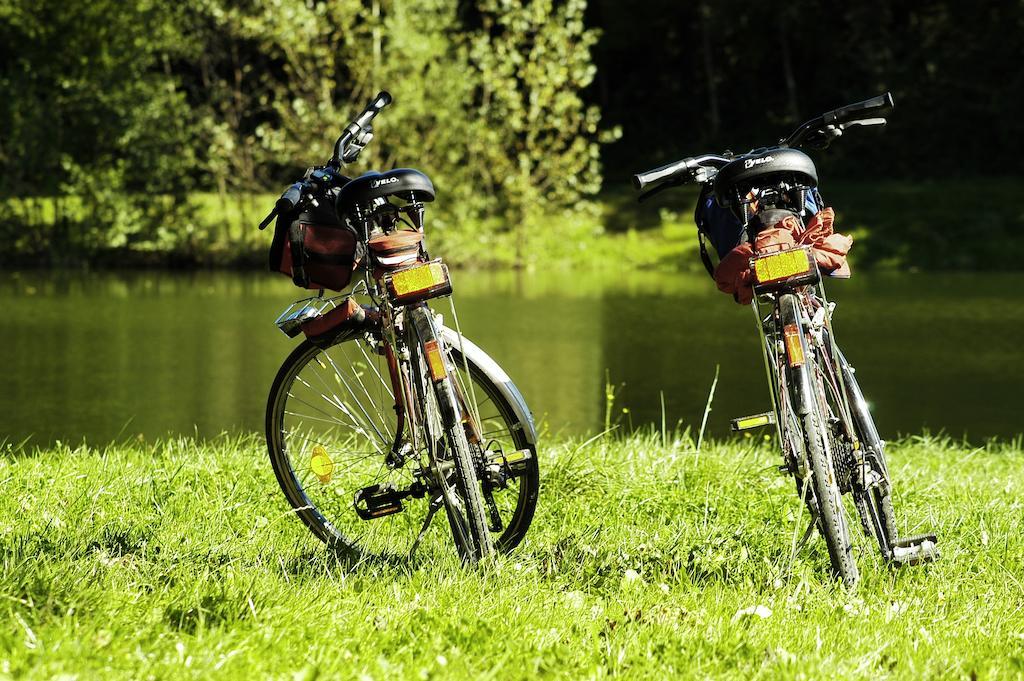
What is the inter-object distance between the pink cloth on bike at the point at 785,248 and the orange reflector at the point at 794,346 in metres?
0.16

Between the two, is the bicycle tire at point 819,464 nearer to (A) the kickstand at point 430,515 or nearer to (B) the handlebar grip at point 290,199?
(A) the kickstand at point 430,515

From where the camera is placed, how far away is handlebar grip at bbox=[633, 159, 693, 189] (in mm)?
3971

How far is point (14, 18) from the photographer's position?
21.4 metres

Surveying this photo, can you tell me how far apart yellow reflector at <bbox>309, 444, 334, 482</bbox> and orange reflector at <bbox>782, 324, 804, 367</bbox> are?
1.70 metres

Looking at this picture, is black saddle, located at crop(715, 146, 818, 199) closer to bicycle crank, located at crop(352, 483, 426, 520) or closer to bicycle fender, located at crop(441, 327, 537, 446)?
bicycle fender, located at crop(441, 327, 537, 446)

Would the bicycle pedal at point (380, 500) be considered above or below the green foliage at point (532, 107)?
below

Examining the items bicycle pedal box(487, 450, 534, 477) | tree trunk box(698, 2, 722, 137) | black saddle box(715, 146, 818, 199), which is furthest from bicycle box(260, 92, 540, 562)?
tree trunk box(698, 2, 722, 137)

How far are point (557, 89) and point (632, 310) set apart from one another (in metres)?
10.1

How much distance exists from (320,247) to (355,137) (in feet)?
1.59

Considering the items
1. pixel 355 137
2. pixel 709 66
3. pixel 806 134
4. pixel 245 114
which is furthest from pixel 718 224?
pixel 709 66

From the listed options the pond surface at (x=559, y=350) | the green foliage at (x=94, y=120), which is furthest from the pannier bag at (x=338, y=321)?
the green foliage at (x=94, y=120)

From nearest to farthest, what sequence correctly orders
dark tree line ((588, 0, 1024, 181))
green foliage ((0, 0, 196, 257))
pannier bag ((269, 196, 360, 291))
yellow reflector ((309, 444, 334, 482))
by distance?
1. pannier bag ((269, 196, 360, 291))
2. yellow reflector ((309, 444, 334, 482))
3. green foliage ((0, 0, 196, 257))
4. dark tree line ((588, 0, 1024, 181))

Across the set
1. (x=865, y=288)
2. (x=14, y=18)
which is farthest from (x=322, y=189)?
(x=14, y=18)

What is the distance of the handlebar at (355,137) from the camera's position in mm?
4277
